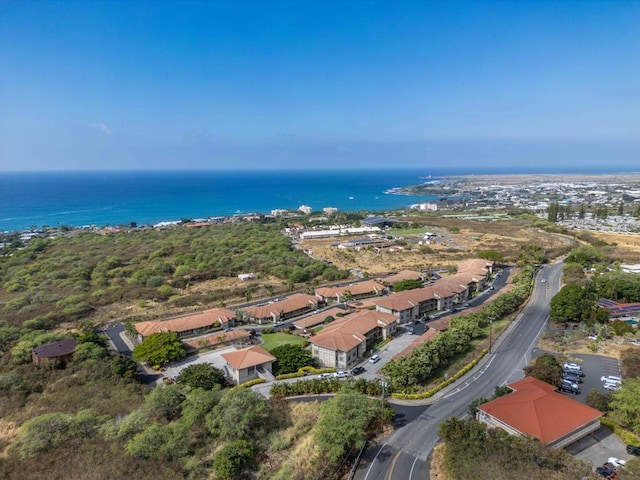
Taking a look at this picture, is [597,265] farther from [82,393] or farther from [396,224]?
[82,393]

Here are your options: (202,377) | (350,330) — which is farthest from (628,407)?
(202,377)

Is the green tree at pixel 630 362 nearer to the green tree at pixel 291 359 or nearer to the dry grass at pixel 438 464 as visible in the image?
the dry grass at pixel 438 464

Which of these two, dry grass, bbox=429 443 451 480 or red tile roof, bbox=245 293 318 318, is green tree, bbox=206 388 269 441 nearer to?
dry grass, bbox=429 443 451 480

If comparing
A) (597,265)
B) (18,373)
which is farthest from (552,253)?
(18,373)

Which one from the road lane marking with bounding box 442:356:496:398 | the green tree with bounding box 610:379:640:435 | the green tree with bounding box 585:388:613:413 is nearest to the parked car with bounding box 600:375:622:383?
the green tree with bounding box 585:388:613:413

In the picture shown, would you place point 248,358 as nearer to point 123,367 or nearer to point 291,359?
point 291,359

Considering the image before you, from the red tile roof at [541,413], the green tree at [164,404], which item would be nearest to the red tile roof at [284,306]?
the green tree at [164,404]
